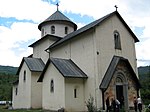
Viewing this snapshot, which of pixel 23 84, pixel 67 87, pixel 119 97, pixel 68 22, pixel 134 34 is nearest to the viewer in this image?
pixel 67 87

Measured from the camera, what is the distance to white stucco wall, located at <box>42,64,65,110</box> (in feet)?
72.4

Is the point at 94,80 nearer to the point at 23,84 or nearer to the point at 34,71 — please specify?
the point at 34,71

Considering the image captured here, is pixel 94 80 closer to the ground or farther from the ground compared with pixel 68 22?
closer to the ground

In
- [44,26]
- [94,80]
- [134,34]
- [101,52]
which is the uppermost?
[44,26]

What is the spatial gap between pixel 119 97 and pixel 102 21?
8.00 m

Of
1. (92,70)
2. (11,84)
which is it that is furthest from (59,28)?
(11,84)

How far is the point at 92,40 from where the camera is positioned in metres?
23.1

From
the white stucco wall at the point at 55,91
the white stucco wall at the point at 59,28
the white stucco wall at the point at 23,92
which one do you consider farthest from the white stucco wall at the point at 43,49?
the white stucco wall at the point at 55,91

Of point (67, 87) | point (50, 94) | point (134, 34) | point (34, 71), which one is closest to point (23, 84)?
point (34, 71)

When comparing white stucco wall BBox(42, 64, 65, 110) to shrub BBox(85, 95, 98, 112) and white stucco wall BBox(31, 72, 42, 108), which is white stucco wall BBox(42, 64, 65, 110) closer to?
shrub BBox(85, 95, 98, 112)

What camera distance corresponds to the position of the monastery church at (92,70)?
22047mm

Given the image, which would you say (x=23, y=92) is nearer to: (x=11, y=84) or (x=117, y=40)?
(x=117, y=40)

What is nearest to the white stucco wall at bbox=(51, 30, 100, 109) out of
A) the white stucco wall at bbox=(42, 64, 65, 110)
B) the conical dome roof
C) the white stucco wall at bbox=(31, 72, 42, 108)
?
the white stucco wall at bbox=(42, 64, 65, 110)

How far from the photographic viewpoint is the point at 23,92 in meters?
29.4
